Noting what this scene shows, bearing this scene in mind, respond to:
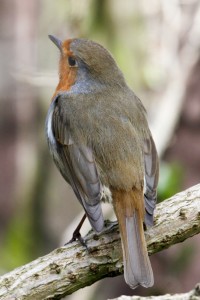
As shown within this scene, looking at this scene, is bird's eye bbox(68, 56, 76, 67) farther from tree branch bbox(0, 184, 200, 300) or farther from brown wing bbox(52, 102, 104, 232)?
tree branch bbox(0, 184, 200, 300)

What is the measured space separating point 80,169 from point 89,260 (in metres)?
0.55

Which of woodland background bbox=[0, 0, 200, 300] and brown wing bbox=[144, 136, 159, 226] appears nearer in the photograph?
brown wing bbox=[144, 136, 159, 226]

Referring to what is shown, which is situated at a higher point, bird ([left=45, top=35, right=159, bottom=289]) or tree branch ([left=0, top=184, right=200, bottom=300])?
bird ([left=45, top=35, right=159, bottom=289])

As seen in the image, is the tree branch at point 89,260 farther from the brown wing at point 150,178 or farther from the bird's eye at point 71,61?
the bird's eye at point 71,61

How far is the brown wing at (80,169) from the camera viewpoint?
3.82 m

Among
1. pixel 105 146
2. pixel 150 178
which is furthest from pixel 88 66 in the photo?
pixel 150 178

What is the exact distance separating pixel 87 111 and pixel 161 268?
293 cm

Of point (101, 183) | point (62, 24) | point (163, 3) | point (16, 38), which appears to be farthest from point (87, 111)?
point (16, 38)

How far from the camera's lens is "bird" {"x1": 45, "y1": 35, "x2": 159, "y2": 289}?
12.2ft

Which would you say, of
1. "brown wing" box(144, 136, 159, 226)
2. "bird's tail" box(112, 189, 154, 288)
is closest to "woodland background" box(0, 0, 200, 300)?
"brown wing" box(144, 136, 159, 226)

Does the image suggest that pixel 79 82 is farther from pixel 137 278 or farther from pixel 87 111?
pixel 137 278

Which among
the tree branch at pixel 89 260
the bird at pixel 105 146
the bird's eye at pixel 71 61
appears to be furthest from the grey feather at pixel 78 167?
the bird's eye at pixel 71 61

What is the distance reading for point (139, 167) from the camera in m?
4.00

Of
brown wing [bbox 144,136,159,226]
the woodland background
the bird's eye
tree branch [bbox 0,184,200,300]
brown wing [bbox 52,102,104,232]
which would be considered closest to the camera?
tree branch [bbox 0,184,200,300]
